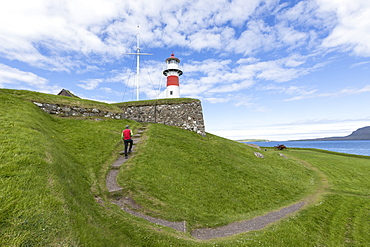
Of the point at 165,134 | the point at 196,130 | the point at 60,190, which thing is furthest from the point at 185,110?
the point at 60,190

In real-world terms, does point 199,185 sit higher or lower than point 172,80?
lower

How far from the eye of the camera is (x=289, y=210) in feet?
41.4

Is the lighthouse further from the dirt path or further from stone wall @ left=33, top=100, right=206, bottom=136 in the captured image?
the dirt path

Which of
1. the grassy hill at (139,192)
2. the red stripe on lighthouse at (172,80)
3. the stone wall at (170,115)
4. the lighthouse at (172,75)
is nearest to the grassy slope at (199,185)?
the grassy hill at (139,192)

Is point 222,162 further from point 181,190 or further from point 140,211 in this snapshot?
point 140,211

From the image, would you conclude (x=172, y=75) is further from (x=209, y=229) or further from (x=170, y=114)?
(x=209, y=229)

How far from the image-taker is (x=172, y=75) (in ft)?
132

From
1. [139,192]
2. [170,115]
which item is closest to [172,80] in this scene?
[170,115]

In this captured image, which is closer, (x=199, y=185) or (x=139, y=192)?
(x=139, y=192)

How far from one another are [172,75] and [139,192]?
3410cm

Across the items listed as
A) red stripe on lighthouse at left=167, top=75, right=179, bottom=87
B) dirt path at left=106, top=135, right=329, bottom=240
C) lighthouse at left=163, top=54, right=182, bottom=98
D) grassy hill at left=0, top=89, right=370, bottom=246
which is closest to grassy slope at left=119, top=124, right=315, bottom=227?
grassy hill at left=0, top=89, right=370, bottom=246

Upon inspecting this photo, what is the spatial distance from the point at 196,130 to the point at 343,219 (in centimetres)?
1964

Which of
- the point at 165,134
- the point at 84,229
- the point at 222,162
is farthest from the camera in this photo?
the point at 165,134

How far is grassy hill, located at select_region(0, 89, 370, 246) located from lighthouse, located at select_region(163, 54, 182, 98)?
66.3ft
